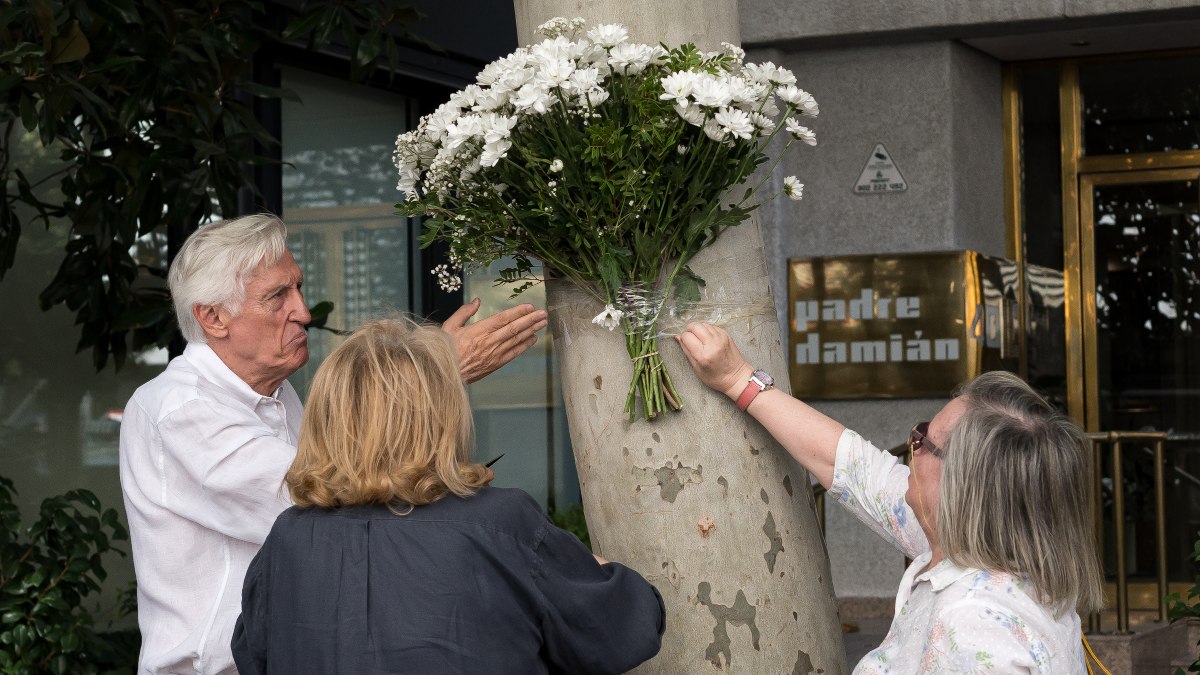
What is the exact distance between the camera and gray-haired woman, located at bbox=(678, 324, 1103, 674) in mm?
2234

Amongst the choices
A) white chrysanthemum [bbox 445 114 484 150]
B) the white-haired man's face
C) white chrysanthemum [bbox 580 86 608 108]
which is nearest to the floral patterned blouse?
white chrysanthemum [bbox 580 86 608 108]

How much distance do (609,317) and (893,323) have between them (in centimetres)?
481

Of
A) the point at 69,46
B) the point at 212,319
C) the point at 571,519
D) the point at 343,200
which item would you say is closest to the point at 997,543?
the point at 212,319

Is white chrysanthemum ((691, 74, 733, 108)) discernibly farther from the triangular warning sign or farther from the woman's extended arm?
the triangular warning sign

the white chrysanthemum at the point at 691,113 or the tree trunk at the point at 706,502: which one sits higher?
the white chrysanthemum at the point at 691,113

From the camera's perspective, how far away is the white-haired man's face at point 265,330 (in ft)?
9.39

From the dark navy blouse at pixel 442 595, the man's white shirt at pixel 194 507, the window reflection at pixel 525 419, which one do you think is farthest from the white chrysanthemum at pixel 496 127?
the window reflection at pixel 525 419

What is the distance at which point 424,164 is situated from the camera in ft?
8.93

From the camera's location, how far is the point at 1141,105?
7688 mm

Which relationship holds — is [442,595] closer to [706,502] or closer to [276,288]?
[706,502]

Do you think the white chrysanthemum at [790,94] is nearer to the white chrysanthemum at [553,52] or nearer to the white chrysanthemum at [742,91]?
the white chrysanthemum at [742,91]

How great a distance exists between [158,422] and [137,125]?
187 cm

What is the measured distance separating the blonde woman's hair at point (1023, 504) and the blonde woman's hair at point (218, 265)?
55.2 inches

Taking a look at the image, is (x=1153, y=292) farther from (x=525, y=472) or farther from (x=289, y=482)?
(x=289, y=482)
